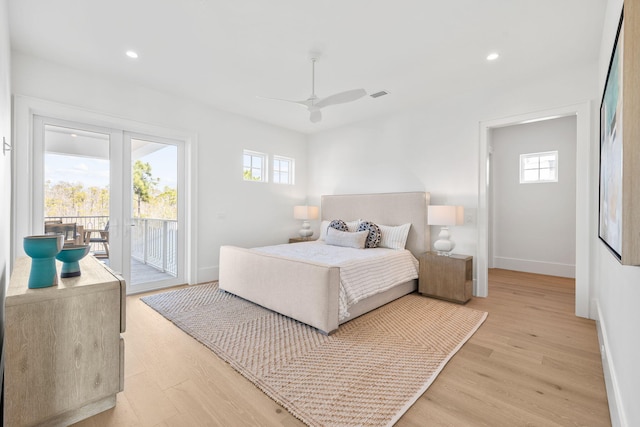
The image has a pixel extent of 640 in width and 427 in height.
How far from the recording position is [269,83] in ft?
11.9

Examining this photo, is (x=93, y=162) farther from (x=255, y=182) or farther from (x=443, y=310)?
(x=443, y=310)

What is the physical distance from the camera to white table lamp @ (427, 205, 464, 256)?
11.9ft

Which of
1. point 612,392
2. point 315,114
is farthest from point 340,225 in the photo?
point 612,392

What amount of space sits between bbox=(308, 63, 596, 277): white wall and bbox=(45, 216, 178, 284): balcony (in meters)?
2.92

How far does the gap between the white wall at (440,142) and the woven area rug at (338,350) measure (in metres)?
1.61

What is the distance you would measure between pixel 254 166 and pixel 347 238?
2.19 meters

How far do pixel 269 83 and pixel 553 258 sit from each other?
535cm

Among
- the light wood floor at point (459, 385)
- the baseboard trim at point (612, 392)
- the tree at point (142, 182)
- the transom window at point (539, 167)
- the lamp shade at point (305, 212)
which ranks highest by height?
the transom window at point (539, 167)

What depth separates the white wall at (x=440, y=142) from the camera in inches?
132

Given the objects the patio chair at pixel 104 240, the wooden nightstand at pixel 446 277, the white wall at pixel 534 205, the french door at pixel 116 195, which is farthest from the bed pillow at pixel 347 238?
the white wall at pixel 534 205

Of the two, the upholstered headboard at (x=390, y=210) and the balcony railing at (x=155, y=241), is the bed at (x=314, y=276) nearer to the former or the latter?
the upholstered headboard at (x=390, y=210)

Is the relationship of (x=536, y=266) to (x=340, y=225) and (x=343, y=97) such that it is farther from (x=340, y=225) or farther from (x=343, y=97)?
(x=343, y=97)

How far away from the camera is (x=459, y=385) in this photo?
6.18ft

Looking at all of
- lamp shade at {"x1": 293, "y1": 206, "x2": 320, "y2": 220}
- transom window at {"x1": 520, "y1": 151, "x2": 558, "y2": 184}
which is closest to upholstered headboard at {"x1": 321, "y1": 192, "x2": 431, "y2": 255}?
lamp shade at {"x1": 293, "y1": 206, "x2": 320, "y2": 220}
